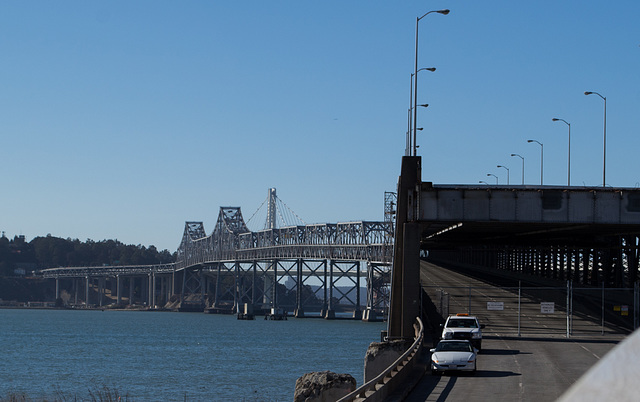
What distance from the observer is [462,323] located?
38.9 m

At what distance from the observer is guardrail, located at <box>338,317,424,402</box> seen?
2085 centimetres

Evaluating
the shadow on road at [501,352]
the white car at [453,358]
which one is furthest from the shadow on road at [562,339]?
the white car at [453,358]

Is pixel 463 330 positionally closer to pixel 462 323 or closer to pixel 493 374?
pixel 462 323

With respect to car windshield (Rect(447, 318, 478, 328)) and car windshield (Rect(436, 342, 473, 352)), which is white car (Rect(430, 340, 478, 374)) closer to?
car windshield (Rect(436, 342, 473, 352))

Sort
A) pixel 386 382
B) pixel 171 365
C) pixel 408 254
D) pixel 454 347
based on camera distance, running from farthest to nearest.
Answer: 1. pixel 171 365
2. pixel 408 254
3. pixel 454 347
4. pixel 386 382

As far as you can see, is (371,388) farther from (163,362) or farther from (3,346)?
(3,346)

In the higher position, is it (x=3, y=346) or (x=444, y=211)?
(x=444, y=211)

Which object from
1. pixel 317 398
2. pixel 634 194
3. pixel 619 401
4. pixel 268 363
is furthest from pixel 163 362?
pixel 619 401

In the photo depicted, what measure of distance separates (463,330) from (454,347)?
6.13 meters

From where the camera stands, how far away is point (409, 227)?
4372 cm

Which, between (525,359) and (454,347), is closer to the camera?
(454,347)

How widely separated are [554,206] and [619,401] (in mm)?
43208

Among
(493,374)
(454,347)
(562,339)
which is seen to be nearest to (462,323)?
(454,347)

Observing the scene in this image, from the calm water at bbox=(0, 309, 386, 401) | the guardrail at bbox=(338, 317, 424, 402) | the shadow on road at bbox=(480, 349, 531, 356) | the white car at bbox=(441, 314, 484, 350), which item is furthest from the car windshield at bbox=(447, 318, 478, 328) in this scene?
the calm water at bbox=(0, 309, 386, 401)
